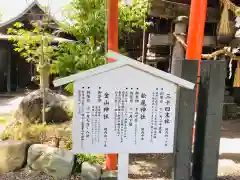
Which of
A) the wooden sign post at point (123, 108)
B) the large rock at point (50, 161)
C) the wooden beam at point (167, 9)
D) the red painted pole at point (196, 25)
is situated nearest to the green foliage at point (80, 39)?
the wooden beam at point (167, 9)

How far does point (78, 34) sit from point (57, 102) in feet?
5.71

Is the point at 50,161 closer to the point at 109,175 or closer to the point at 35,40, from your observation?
the point at 109,175

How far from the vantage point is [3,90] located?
568 inches

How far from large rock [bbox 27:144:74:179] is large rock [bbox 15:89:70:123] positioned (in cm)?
138

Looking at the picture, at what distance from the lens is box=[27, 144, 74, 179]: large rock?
4449 millimetres

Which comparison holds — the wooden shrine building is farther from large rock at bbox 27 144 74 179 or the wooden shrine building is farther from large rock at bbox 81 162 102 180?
large rock at bbox 81 162 102 180

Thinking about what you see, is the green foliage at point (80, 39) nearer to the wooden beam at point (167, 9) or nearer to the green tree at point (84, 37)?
the green tree at point (84, 37)

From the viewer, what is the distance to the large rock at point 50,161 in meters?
4.45

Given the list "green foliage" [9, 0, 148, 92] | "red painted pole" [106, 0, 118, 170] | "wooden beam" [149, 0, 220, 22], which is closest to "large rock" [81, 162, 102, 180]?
"red painted pole" [106, 0, 118, 170]

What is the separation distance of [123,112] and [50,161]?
216cm

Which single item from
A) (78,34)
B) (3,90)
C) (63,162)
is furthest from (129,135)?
(3,90)

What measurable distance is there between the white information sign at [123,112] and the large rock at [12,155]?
218cm

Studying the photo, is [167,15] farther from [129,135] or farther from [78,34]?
[129,135]

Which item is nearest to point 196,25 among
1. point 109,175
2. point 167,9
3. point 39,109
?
point 167,9
